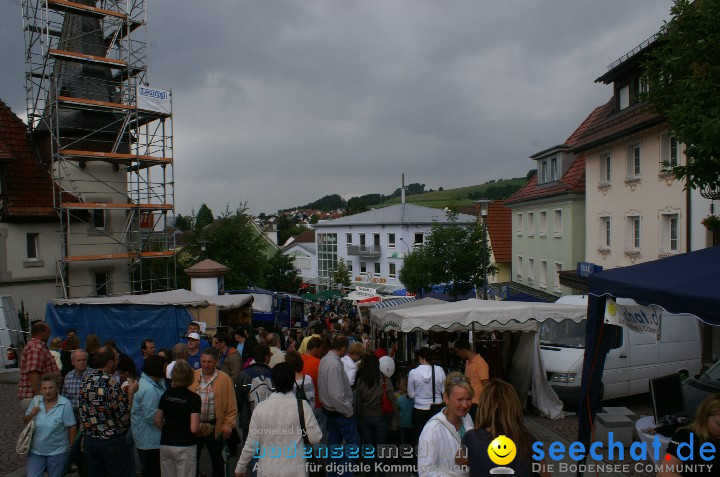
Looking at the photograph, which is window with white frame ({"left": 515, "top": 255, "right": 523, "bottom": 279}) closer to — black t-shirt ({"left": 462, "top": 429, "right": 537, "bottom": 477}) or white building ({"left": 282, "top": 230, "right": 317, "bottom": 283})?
black t-shirt ({"left": 462, "top": 429, "right": 537, "bottom": 477})

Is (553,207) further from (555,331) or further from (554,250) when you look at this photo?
(555,331)

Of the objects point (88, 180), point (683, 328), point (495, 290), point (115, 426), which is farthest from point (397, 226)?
point (115, 426)

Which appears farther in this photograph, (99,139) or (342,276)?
(342,276)

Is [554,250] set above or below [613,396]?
above

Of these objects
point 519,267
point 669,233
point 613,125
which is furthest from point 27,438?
point 519,267

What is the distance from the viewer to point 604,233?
80.7ft

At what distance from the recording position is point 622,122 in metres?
22.0

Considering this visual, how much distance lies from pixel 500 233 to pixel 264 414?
1545 inches

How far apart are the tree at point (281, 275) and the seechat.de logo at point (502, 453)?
62.2 metres

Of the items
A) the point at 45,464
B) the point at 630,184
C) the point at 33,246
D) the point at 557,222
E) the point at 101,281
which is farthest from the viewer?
the point at 557,222

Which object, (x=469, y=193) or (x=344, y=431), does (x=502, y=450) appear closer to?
(x=344, y=431)

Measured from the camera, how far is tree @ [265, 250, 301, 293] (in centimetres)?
6625

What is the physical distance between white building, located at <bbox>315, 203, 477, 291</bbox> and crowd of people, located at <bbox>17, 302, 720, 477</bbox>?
55.9m

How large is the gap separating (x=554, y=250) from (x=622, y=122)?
9523mm
